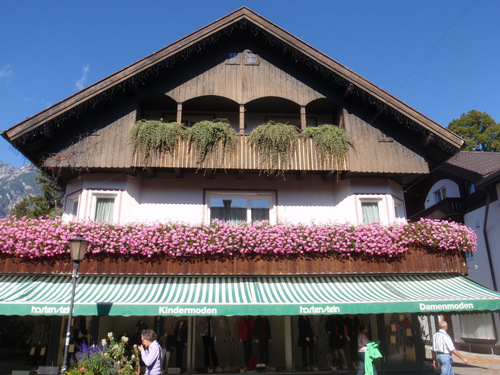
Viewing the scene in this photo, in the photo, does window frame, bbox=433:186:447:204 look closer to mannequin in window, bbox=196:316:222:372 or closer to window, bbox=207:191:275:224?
window, bbox=207:191:275:224

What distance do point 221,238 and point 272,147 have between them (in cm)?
364

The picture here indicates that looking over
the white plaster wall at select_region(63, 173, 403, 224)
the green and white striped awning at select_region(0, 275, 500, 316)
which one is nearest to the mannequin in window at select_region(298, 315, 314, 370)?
the green and white striped awning at select_region(0, 275, 500, 316)

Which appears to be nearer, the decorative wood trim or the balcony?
the decorative wood trim

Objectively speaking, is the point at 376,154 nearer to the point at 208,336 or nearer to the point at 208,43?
the point at 208,43

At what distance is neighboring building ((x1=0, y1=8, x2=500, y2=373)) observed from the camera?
12.3 meters

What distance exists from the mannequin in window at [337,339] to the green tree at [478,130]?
2782 centimetres

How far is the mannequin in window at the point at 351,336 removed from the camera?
14.2m

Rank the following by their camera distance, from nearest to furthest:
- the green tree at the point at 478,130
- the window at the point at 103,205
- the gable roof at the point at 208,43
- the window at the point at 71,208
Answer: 1. the gable roof at the point at 208,43
2. the window at the point at 103,205
3. the window at the point at 71,208
4. the green tree at the point at 478,130

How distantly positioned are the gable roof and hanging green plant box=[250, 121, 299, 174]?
311 cm

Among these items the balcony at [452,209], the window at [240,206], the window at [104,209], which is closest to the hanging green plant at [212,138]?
the window at [240,206]

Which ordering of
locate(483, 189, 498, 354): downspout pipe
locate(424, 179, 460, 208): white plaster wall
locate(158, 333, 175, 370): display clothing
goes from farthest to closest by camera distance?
1. locate(424, 179, 460, 208): white plaster wall
2. locate(483, 189, 498, 354): downspout pipe
3. locate(158, 333, 175, 370): display clothing

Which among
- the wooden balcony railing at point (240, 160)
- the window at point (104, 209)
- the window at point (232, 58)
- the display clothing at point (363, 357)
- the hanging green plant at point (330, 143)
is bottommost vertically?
the display clothing at point (363, 357)

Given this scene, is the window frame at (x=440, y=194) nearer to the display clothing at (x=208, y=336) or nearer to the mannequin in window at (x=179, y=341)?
the display clothing at (x=208, y=336)

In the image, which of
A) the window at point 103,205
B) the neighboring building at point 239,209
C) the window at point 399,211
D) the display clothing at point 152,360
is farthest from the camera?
the window at point 399,211
